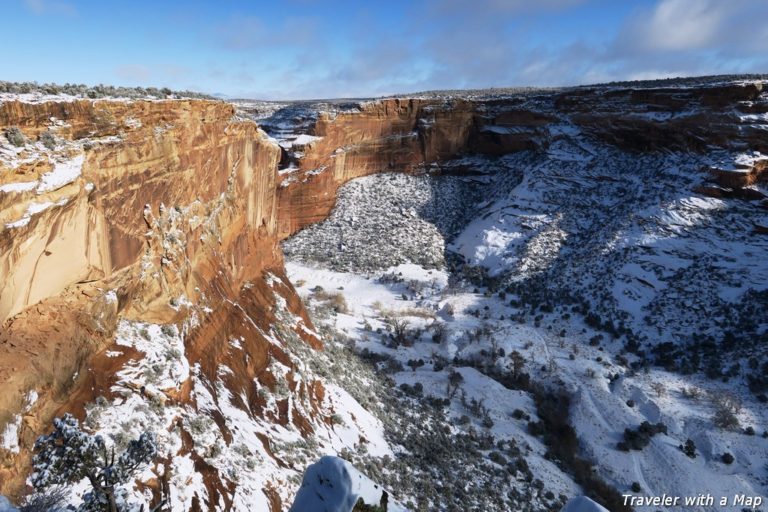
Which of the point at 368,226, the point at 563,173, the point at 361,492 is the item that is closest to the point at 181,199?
the point at 361,492

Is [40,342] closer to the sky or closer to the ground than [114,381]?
closer to the sky

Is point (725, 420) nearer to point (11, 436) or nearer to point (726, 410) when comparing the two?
point (726, 410)

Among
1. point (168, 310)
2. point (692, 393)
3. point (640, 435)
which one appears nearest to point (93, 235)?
point (168, 310)

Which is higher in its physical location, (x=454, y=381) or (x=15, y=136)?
(x=15, y=136)

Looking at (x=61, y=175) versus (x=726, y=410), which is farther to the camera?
(x=726, y=410)

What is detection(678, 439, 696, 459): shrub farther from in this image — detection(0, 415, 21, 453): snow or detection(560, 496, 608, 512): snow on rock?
detection(0, 415, 21, 453): snow

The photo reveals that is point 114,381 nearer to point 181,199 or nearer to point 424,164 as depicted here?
point 181,199

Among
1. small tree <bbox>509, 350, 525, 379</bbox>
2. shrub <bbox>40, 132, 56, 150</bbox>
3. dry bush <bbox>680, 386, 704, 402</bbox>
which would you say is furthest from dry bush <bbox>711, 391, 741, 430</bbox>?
shrub <bbox>40, 132, 56, 150</bbox>
